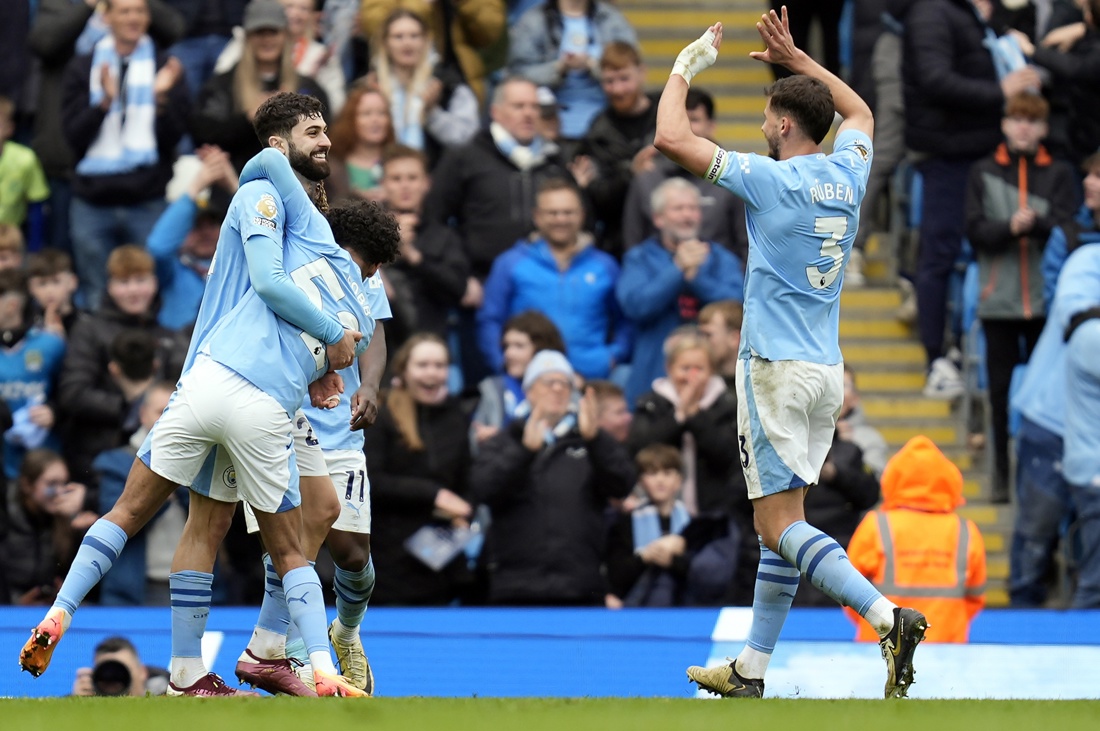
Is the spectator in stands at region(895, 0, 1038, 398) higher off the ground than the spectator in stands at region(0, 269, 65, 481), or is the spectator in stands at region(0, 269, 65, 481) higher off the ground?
the spectator in stands at region(895, 0, 1038, 398)

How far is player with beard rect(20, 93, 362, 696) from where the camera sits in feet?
23.9

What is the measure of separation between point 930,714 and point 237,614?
4.78 metres

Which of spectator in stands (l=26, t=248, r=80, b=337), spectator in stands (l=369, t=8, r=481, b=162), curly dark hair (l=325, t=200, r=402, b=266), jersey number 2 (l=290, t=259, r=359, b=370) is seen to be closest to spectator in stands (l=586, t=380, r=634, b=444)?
spectator in stands (l=369, t=8, r=481, b=162)

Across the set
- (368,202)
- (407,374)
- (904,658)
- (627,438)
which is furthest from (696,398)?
(904,658)

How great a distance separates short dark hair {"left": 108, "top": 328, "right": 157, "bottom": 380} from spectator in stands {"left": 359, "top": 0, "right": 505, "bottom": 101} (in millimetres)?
3515

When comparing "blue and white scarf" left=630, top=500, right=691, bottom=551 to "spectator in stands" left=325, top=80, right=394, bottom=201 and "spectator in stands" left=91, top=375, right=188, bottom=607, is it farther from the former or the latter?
"spectator in stands" left=325, top=80, right=394, bottom=201

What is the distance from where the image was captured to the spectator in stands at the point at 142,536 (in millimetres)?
11438

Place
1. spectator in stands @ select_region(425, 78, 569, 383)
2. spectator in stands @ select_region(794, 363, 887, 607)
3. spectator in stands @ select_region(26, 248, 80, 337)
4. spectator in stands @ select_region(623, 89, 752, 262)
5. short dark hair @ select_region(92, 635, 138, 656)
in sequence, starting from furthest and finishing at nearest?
spectator in stands @ select_region(425, 78, 569, 383) < spectator in stands @ select_region(623, 89, 752, 262) < spectator in stands @ select_region(26, 248, 80, 337) < spectator in stands @ select_region(794, 363, 887, 607) < short dark hair @ select_region(92, 635, 138, 656)

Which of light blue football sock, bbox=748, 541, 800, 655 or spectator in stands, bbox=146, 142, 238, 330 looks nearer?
light blue football sock, bbox=748, 541, 800, 655

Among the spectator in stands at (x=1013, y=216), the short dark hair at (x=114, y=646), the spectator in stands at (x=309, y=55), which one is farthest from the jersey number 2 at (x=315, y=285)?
the spectator in stands at (x=1013, y=216)

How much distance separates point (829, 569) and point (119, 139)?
7.21 meters

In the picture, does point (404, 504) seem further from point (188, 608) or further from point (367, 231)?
point (188, 608)

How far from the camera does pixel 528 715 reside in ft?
20.6

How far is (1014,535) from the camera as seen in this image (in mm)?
12344
